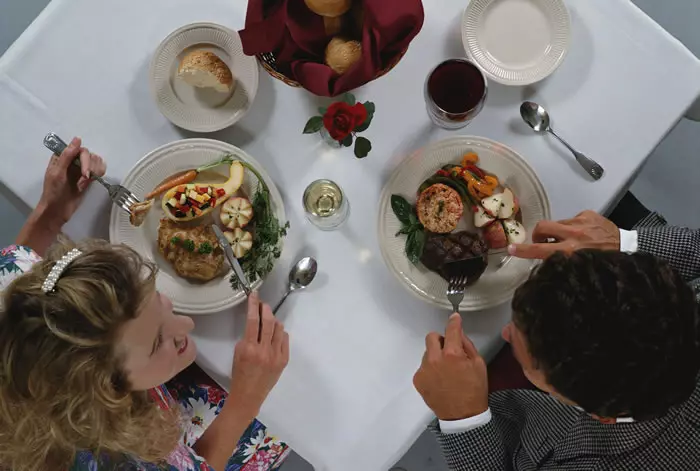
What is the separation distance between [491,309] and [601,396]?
29 centimetres

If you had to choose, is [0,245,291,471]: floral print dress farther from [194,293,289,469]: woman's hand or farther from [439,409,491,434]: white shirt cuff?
[439,409,491,434]: white shirt cuff

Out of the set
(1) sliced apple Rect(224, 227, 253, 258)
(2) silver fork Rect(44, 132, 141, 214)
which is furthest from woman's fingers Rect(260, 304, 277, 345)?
(2) silver fork Rect(44, 132, 141, 214)

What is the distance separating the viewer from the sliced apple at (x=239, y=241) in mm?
1034

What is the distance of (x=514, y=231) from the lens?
1.03 metres

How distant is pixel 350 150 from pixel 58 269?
0.55 metres

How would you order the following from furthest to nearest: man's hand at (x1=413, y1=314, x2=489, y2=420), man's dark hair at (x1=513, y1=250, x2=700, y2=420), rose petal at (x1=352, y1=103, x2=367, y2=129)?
man's hand at (x1=413, y1=314, x2=489, y2=420) → rose petal at (x1=352, y1=103, x2=367, y2=129) → man's dark hair at (x1=513, y1=250, x2=700, y2=420)

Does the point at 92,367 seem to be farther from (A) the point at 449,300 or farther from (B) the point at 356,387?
(A) the point at 449,300

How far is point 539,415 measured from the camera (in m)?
1.10

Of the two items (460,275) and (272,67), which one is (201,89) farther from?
(460,275)

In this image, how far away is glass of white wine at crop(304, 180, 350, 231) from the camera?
3.47 ft

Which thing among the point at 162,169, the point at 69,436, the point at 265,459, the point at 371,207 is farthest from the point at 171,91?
the point at 265,459

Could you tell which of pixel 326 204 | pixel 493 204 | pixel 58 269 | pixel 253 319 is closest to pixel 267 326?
pixel 253 319

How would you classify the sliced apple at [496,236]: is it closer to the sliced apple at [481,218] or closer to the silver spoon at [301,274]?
the sliced apple at [481,218]

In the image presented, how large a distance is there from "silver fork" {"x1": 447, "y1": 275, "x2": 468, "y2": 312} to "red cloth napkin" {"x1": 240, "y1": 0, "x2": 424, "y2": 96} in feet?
1.25
